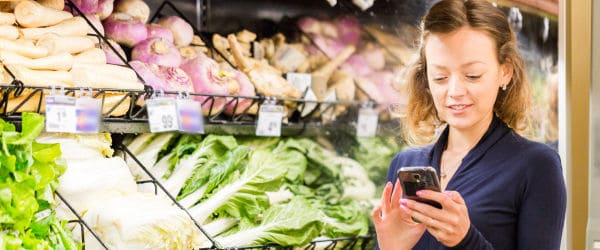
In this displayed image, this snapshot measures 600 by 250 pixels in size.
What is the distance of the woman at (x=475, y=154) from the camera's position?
2377mm

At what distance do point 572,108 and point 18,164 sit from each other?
174cm

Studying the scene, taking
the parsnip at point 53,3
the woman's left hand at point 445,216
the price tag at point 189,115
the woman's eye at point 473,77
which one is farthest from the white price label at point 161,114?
the woman's eye at point 473,77

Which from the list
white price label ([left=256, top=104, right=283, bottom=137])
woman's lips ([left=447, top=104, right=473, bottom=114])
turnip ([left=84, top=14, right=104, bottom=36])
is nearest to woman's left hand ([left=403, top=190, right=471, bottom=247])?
woman's lips ([left=447, top=104, right=473, bottom=114])

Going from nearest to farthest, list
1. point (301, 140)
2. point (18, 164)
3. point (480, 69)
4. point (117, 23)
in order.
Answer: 1. point (18, 164)
2. point (480, 69)
3. point (117, 23)
4. point (301, 140)

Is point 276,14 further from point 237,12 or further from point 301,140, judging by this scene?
point 301,140

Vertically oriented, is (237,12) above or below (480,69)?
above

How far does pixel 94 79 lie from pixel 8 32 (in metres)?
0.26

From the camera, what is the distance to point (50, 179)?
2.30 meters

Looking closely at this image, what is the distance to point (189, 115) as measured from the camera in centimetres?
276

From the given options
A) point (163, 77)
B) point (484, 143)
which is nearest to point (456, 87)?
point (484, 143)

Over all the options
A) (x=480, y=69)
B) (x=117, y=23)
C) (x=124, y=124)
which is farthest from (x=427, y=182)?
(x=117, y=23)

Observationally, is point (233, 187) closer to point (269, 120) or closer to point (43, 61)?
point (269, 120)

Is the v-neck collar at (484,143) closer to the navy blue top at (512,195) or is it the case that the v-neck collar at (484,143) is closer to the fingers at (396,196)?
the navy blue top at (512,195)

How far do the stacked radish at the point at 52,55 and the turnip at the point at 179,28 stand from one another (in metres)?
0.41
